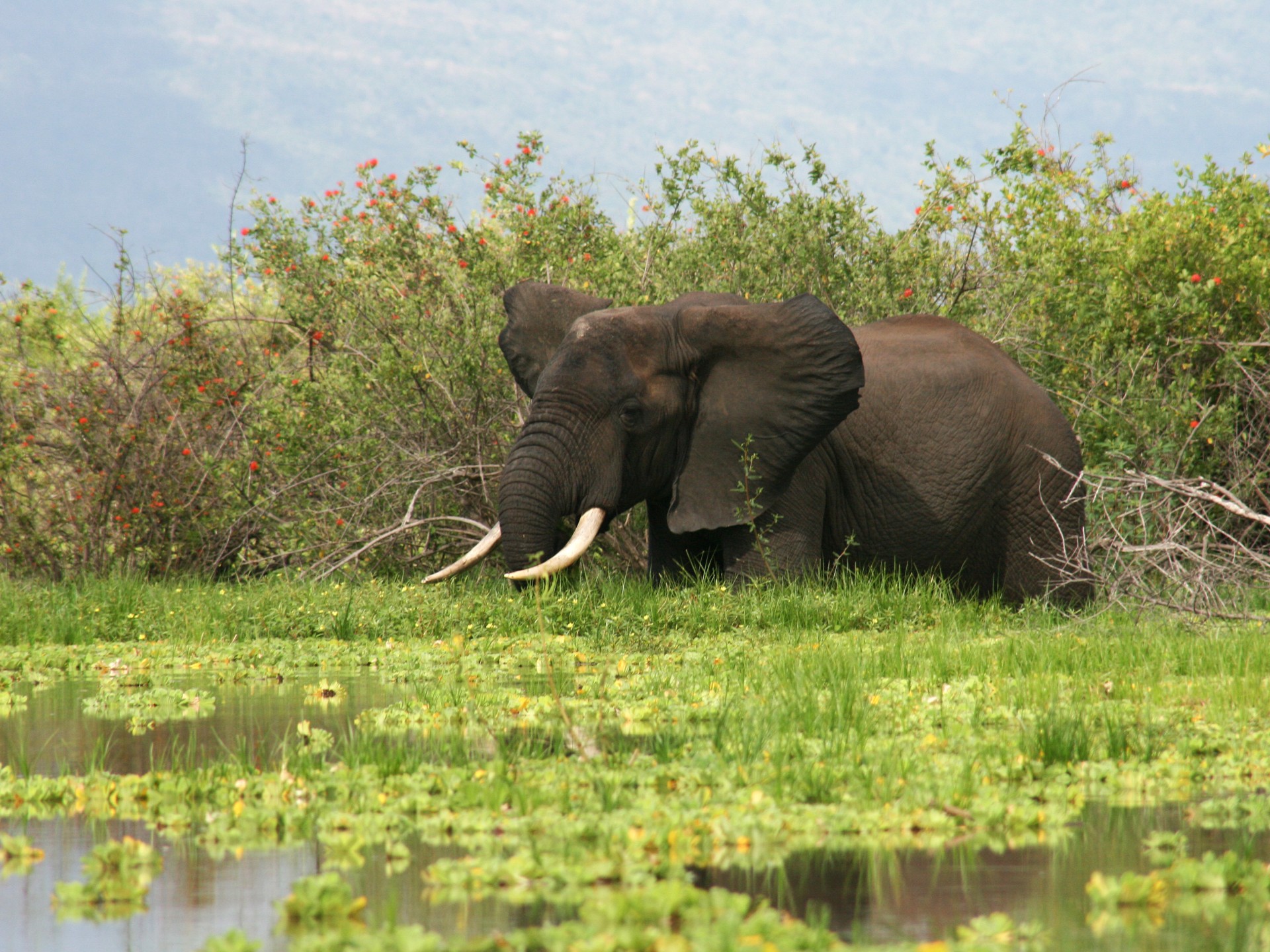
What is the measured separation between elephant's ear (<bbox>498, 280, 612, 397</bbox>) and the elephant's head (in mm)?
865

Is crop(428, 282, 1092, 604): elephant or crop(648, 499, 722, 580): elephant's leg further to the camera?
crop(648, 499, 722, 580): elephant's leg

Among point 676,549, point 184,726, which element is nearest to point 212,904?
point 184,726

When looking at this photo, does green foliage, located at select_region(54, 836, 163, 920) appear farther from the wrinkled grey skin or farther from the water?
the wrinkled grey skin

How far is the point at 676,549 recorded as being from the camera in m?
11.3

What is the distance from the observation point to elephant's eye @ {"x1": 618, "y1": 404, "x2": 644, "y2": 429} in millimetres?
10422

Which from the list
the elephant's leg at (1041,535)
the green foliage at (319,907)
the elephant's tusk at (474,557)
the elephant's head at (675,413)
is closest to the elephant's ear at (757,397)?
the elephant's head at (675,413)

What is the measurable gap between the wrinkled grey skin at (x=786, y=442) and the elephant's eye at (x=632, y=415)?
23 millimetres

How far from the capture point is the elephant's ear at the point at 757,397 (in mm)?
10461

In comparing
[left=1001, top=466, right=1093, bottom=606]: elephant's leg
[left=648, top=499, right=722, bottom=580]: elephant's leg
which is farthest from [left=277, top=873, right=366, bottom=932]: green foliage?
[left=1001, top=466, right=1093, bottom=606]: elephant's leg

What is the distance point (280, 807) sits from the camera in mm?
4520

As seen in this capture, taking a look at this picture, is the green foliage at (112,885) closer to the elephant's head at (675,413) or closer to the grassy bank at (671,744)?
the grassy bank at (671,744)

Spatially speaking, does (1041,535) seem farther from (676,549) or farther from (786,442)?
(676,549)

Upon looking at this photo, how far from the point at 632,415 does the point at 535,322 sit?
150 centimetres

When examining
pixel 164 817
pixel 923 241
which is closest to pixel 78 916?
pixel 164 817
